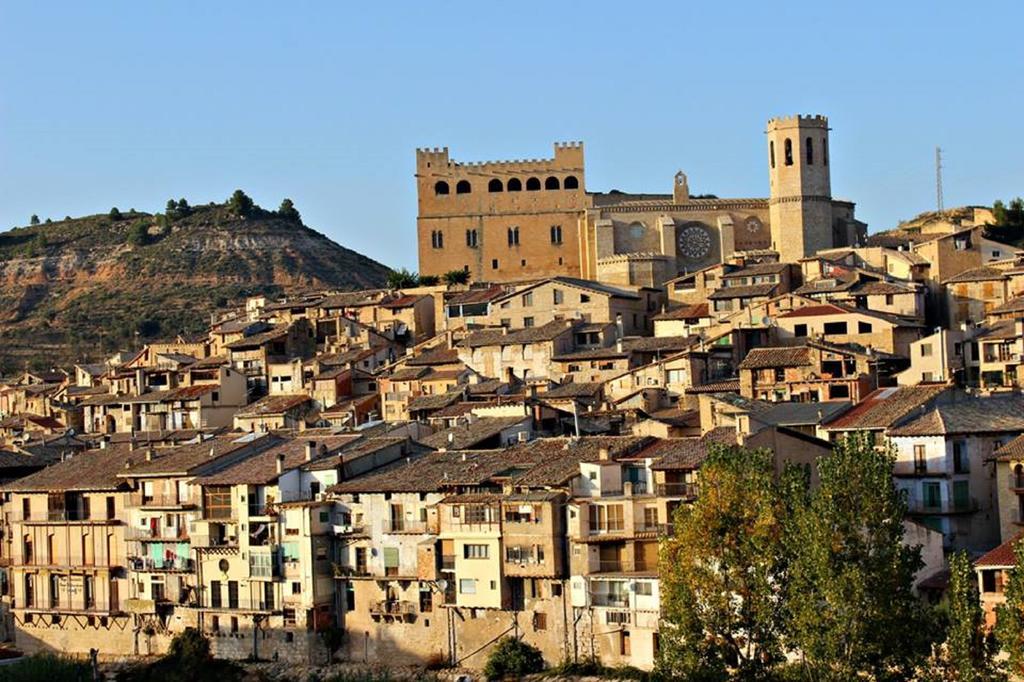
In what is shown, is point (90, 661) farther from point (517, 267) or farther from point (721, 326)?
point (517, 267)

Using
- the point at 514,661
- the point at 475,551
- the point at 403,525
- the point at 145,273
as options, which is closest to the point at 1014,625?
the point at 514,661

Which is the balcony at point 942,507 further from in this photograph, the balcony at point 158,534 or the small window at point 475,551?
the balcony at point 158,534

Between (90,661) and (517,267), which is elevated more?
(517,267)

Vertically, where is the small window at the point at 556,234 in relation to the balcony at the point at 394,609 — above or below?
above

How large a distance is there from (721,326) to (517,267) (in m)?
21.1

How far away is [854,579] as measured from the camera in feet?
134

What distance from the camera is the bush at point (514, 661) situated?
49.2 m

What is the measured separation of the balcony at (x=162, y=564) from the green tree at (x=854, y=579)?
19453mm

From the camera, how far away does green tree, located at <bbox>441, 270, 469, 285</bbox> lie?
88.9 m

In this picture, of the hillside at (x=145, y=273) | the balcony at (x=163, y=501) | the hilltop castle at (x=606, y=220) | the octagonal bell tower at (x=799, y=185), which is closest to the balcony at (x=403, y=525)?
the balcony at (x=163, y=501)

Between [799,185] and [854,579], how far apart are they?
153ft

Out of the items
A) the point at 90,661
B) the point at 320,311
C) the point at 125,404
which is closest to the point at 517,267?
the point at 320,311

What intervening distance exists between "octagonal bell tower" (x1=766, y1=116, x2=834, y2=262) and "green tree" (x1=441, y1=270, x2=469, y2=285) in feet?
40.9

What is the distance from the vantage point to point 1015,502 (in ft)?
151
